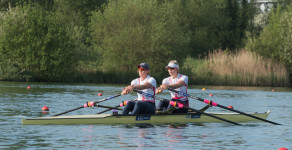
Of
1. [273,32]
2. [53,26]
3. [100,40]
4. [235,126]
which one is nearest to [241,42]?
[273,32]

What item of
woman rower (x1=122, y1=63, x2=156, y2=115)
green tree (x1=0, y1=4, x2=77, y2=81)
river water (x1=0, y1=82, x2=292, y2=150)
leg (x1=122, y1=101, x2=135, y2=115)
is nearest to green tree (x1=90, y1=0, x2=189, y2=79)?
green tree (x1=0, y1=4, x2=77, y2=81)

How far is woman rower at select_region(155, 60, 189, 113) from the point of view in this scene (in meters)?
15.4

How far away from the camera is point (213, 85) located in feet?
142

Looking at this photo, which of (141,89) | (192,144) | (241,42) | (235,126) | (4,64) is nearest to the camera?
(192,144)

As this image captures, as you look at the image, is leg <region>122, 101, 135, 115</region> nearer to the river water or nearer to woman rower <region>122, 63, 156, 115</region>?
woman rower <region>122, 63, 156, 115</region>

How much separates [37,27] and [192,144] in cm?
3101

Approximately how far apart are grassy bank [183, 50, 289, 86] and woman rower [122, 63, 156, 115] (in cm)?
2716

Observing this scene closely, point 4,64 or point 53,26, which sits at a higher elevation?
point 53,26

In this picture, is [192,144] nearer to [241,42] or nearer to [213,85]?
[213,85]

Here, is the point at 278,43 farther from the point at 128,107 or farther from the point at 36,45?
the point at 128,107

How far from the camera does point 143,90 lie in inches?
595

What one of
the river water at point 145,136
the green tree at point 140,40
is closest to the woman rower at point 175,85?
the river water at point 145,136

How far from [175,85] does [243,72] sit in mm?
27086

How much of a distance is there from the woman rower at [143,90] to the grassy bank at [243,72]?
89.1 feet
